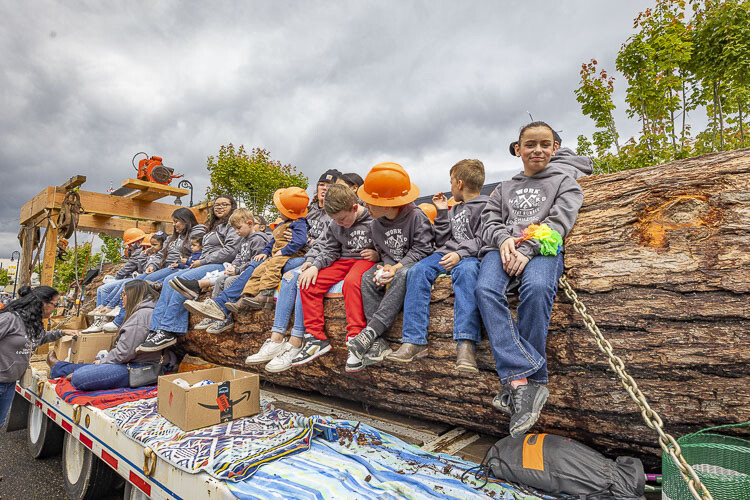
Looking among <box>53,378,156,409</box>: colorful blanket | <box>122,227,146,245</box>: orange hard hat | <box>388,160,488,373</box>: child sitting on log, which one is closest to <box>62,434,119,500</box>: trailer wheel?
<box>53,378,156,409</box>: colorful blanket

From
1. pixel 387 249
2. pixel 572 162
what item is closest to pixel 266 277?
pixel 387 249

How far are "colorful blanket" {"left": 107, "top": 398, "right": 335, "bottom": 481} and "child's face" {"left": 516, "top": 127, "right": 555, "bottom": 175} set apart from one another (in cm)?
209

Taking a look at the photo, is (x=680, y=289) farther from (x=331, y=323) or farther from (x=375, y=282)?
(x=331, y=323)

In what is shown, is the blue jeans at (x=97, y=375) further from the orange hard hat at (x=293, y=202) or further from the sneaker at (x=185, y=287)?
the orange hard hat at (x=293, y=202)

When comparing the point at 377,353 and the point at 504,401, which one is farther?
the point at 377,353

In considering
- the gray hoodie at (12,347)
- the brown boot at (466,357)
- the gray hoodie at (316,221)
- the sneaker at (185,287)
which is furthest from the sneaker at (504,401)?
the gray hoodie at (12,347)

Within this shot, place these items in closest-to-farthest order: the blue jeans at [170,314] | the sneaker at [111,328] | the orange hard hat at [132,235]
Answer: the blue jeans at [170,314] → the sneaker at [111,328] → the orange hard hat at [132,235]

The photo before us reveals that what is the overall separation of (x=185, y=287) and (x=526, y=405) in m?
3.49

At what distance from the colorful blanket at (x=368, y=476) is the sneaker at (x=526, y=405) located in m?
0.33

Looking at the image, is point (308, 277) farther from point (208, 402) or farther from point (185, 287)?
point (185, 287)

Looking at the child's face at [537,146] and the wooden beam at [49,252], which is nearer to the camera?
the child's face at [537,146]

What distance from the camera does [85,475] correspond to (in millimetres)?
3443

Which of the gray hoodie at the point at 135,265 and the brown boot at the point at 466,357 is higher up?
the gray hoodie at the point at 135,265

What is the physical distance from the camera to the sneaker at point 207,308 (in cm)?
370
